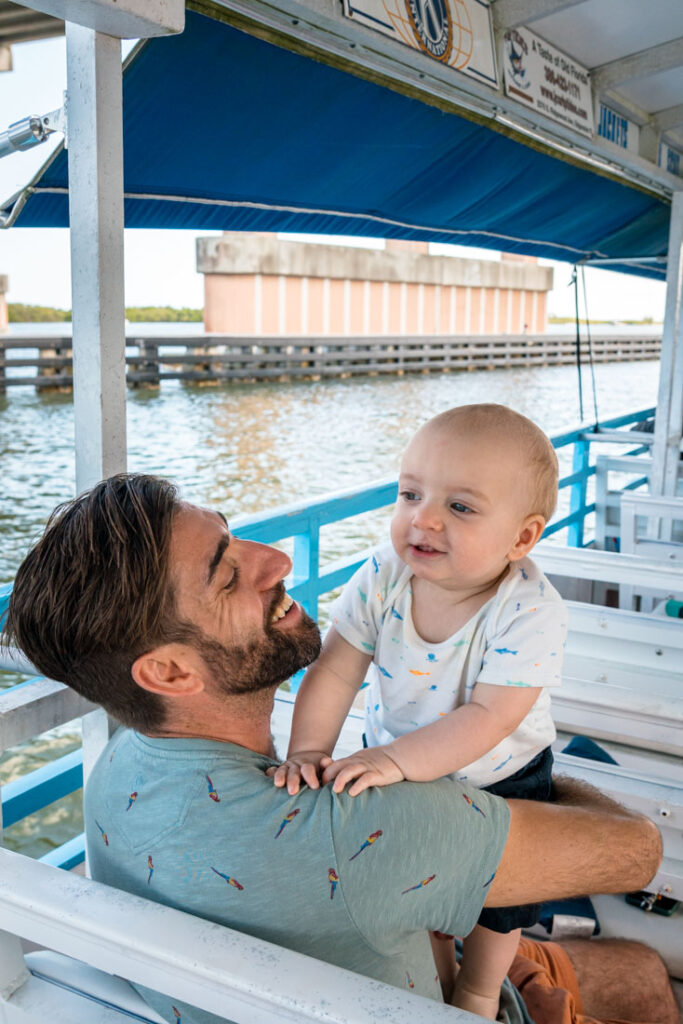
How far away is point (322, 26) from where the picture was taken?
6.97 feet

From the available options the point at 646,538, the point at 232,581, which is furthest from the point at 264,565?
the point at 646,538

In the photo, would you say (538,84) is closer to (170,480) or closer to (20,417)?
(170,480)

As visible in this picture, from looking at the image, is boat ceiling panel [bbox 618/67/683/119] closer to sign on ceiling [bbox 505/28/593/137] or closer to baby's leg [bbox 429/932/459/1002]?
sign on ceiling [bbox 505/28/593/137]

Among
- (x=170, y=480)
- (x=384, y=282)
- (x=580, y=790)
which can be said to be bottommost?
(x=580, y=790)

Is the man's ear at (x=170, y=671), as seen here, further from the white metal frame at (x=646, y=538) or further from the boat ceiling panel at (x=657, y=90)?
the boat ceiling panel at (x=657, y=90)

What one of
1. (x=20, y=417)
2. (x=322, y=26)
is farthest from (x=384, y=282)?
(x=322, y=26)

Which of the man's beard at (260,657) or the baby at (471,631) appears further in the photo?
the baby at (471,631)

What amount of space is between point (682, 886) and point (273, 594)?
1.14m

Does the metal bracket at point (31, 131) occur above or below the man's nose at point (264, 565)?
above

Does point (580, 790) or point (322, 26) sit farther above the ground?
point (322, 26)

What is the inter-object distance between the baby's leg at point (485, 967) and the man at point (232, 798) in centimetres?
17

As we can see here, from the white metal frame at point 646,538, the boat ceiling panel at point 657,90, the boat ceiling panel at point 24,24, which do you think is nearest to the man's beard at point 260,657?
the boat ceiling panel at point 24,24

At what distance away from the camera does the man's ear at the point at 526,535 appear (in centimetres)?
138

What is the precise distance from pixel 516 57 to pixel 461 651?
8.38 feet
